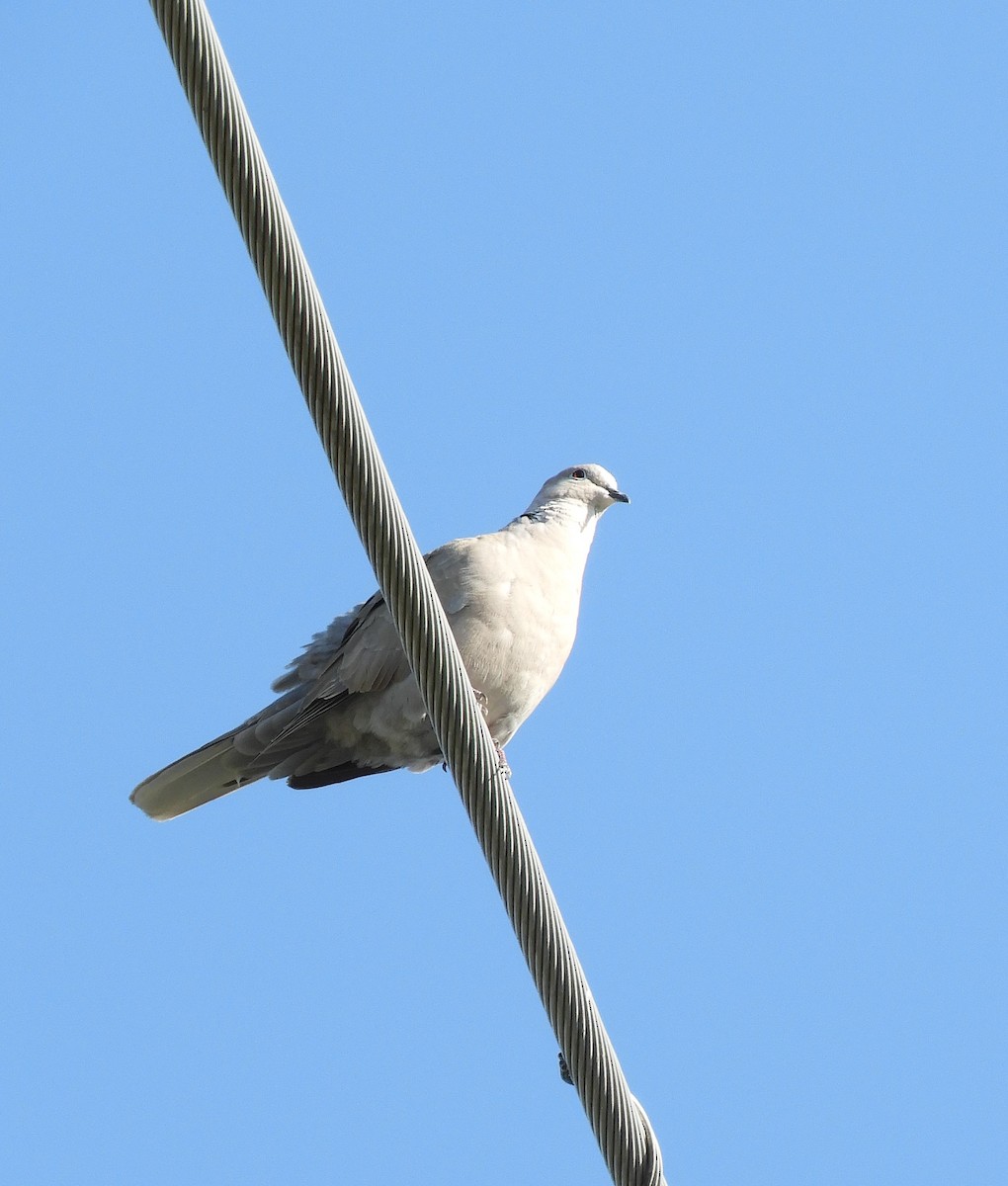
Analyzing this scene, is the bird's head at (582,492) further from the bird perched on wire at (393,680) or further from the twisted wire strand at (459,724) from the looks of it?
the twisted wire strand at (459,724)

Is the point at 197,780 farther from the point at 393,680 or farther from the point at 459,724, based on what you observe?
the point at 459,724

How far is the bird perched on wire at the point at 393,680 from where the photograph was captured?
6.11 metres

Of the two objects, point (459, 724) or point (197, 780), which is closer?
point (459, 724)

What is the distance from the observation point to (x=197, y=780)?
6.43m

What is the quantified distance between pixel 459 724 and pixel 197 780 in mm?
3022

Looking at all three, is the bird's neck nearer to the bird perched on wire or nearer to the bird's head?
the bird's head

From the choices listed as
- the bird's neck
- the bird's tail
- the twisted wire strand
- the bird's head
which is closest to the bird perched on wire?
the bird's tail

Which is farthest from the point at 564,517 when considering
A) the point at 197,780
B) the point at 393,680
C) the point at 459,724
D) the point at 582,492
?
the point at 459,724

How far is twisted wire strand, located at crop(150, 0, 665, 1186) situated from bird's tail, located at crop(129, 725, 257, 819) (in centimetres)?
284

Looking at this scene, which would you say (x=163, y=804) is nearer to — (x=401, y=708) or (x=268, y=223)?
(x=401, y=708)

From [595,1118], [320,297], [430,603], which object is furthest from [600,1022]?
[320,297]

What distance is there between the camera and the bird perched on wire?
20.0 feet

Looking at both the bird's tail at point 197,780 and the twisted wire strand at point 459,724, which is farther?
the bird's tail at point 197,780

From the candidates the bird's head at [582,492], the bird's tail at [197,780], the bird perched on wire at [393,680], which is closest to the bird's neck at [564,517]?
the bird's head at [582,492]
